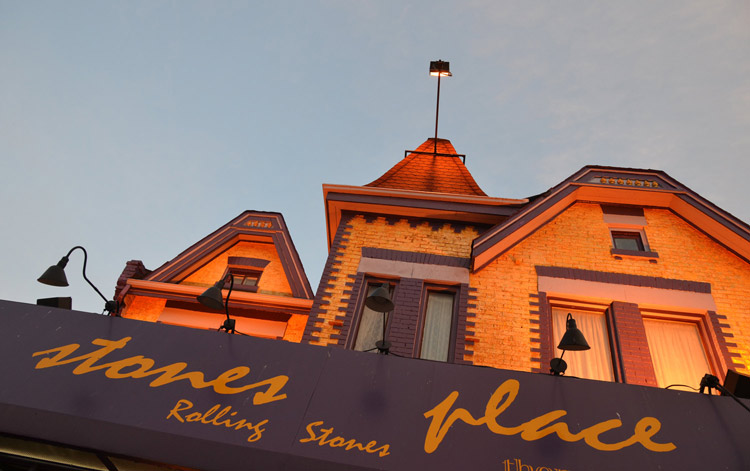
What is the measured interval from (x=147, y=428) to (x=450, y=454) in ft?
10.5

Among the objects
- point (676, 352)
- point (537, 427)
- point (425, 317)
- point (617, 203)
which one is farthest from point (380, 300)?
point (617, 203)

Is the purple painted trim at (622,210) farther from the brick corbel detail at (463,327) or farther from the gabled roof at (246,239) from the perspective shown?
the gabled roof at (246,239)

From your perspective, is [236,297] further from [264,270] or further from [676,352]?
[676,352]

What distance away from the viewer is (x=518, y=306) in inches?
309

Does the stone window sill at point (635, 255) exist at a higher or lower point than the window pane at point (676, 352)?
higher

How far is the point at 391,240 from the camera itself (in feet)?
30.5

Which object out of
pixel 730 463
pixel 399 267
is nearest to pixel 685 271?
pixel 730 463

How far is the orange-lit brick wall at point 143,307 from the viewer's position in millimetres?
10205

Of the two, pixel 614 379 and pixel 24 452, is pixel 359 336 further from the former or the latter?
pixel 24 452

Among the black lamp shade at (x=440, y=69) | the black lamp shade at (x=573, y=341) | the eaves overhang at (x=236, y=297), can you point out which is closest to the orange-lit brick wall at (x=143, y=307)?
the eaves overhang at (x=236, y=297)

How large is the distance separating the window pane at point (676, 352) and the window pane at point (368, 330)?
4.54m

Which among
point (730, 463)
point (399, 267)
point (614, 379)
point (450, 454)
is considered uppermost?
point (399, 267)

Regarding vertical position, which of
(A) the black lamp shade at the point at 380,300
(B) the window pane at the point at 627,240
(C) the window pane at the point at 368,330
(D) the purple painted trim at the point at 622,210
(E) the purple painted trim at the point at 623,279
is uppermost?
(D) the purple painted trim at the point at 622,210

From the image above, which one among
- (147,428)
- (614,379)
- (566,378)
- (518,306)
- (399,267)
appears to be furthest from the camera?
(399,267)
